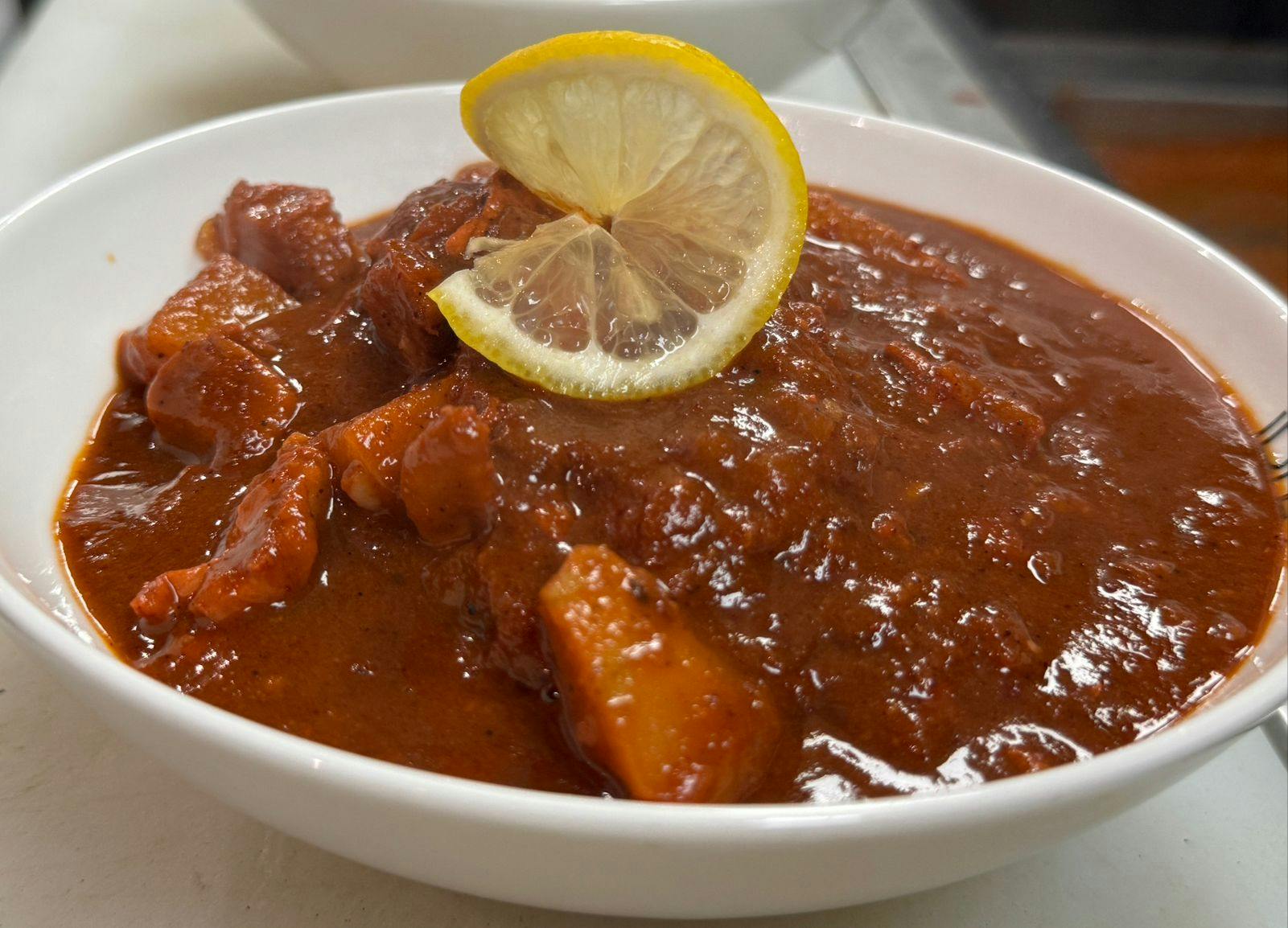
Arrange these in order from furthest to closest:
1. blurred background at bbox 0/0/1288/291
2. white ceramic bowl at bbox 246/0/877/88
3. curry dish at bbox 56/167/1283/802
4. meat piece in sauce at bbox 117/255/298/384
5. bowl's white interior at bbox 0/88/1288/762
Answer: blurred background at bbox 0/0/1288/291, white ceramic bowl at bbox 246/0/877/88, meat piece in sauce at bbox 117/255/298/384, bowl's white interior at bbox 0/88/1288/762, curry dish at bbox 56/167/1283/802

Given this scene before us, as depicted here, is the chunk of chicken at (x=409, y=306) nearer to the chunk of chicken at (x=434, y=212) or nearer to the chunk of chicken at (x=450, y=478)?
the chunk of chicken at (x=434, y=212)

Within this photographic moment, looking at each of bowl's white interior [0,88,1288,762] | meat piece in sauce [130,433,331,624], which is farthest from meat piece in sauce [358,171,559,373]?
bowl's white interior [0,88,1288,762]

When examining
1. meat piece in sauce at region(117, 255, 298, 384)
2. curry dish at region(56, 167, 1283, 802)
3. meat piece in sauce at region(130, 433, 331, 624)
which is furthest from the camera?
meat piece in sauce at region(117, 255, 298, 384)

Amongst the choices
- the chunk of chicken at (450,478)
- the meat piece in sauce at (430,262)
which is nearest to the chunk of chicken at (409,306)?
the meat piece in sauce at (430,262)

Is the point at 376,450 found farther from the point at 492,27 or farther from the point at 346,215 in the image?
the point at 492,27

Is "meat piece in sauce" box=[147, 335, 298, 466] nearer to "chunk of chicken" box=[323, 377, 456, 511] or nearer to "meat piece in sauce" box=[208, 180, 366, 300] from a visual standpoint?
"chunk of chicken" box=[323, 377, 456, 511]

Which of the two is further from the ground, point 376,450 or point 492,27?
point 492,27

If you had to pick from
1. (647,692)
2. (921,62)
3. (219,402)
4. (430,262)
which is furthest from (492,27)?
(647,692)
